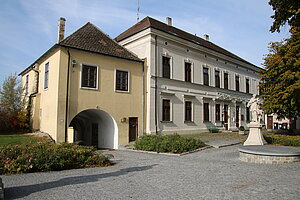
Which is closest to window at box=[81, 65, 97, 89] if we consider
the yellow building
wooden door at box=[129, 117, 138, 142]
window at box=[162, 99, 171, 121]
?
the yellow building

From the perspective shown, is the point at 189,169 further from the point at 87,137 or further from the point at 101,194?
the point at 87,137

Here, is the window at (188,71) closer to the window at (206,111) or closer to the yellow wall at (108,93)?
the window at (206,111)

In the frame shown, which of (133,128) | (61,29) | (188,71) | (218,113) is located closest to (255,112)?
(133,128)

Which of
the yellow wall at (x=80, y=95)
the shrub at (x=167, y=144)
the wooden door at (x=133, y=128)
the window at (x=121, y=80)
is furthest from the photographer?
the wooden door at (x=133, y=128)

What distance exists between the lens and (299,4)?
1466 cm

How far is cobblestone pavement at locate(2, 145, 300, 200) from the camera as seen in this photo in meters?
5.62

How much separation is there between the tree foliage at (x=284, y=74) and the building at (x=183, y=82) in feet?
21.3

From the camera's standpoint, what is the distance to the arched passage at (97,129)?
59.4ft

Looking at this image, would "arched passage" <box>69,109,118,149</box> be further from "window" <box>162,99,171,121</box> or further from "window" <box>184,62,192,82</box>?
"window" <box>184,62,192,82</box>

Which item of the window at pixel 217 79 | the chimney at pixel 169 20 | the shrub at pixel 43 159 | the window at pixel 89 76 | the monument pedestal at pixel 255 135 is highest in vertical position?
the chimney at pixel 169 20

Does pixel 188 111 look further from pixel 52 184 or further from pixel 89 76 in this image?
pixel 52 184

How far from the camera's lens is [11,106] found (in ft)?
68.0

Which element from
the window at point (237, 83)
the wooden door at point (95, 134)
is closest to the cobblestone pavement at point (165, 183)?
the wooden door at point (95, 134)

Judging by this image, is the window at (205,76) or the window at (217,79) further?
the window at (217,79)
